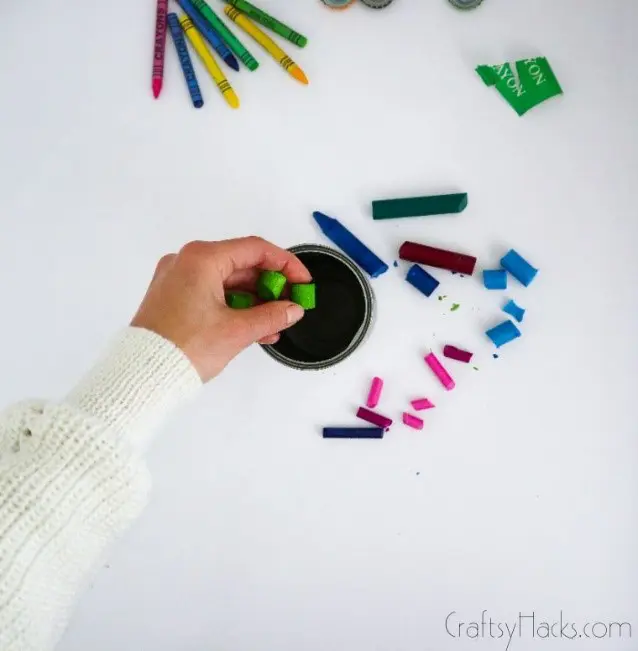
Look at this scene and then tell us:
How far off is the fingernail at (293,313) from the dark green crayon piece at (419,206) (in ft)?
0.56

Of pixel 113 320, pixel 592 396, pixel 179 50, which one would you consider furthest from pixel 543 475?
pixel 179 50

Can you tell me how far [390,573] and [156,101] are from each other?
0.61m

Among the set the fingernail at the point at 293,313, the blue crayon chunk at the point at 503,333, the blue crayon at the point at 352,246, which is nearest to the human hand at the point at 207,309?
the fingernail at the point at 293,313

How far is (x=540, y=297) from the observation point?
74cm

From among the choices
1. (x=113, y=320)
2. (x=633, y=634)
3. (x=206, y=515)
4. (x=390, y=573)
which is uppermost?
(x=113, y=320)

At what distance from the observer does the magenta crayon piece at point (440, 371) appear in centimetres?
75

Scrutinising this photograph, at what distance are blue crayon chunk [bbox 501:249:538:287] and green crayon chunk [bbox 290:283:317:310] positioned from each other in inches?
8.6

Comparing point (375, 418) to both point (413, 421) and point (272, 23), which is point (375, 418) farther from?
point (272, 23)

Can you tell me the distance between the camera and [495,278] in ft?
2.42

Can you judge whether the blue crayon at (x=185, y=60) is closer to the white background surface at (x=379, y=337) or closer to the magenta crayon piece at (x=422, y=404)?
the white background surface at (x=379, y=337)

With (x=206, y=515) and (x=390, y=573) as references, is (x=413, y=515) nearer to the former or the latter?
(x=390, y=573)

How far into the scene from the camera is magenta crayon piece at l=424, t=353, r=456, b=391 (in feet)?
2.45

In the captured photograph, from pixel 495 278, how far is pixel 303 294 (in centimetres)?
22

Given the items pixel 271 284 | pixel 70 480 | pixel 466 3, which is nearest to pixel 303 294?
pixel 271 284
